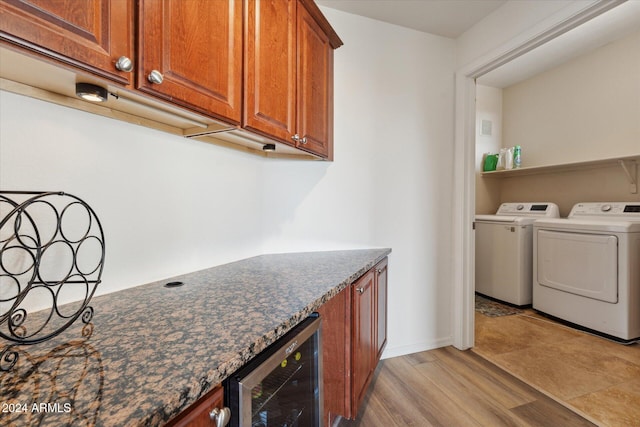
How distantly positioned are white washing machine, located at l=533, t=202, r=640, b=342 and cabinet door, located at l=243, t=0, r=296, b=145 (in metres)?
2.91

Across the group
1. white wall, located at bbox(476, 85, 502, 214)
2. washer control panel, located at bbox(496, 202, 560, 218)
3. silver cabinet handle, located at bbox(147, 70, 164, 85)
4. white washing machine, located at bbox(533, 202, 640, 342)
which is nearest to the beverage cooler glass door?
silver cabinet handle, located at bbox(147, 70, 164, 85)

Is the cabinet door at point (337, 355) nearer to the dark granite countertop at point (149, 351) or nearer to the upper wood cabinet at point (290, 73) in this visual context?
the dark granite countertop at point (149, 351)

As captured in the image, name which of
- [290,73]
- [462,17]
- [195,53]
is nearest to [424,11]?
[462,17]

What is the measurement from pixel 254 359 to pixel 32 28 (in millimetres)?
848

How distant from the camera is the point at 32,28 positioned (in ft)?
1.83

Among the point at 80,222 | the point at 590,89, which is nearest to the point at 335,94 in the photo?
the point at 80,222

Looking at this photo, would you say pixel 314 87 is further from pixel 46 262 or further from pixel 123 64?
pixel 46 262

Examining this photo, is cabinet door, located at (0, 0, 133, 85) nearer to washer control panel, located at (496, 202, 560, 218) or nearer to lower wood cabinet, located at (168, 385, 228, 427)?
lower wood cabinet, located at (168, 385, 228, 427)

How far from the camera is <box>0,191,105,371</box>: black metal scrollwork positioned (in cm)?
73

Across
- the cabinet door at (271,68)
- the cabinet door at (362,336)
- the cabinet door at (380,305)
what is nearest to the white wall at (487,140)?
the cabinet door at (380,305)

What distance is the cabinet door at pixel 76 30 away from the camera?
543 millimetres

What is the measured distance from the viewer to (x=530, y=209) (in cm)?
347

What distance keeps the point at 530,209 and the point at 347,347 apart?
3341mm

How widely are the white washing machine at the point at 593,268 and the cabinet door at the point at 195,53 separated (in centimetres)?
320
